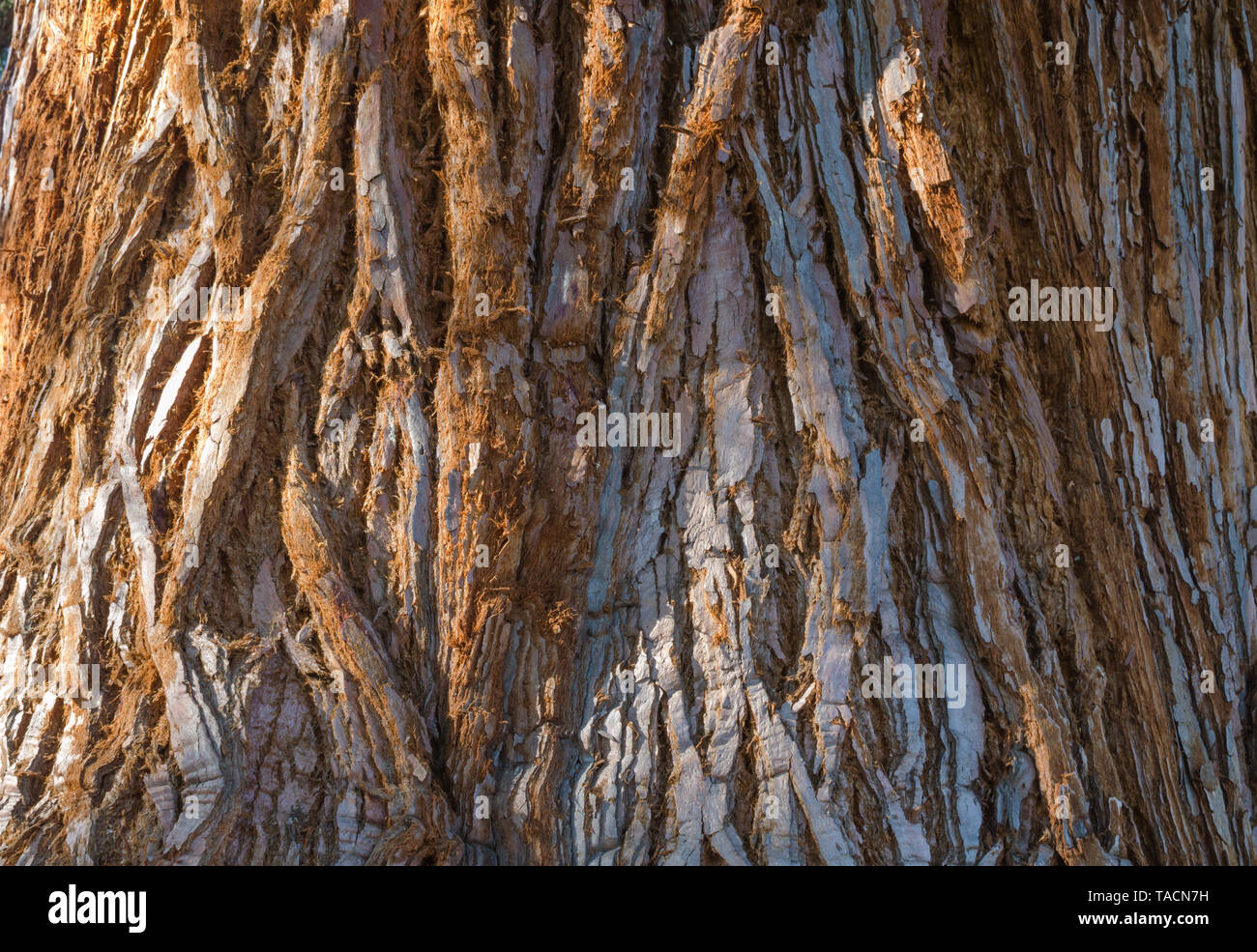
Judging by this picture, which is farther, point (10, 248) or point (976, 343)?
point (10, 248)

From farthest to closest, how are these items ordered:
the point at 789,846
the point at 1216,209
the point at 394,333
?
the point at 1216,209, the point at 394,333, the point at 789,846

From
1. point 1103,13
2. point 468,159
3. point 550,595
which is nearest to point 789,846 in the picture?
point 550,595

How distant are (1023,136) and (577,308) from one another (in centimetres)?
112

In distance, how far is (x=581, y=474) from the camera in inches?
84.8

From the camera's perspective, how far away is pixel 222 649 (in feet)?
6.86

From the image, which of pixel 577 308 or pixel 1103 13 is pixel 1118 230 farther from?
pixel 577 308

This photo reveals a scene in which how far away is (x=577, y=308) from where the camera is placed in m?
2.18

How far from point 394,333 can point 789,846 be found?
4.57 ft

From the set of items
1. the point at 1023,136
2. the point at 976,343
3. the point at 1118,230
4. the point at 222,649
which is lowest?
the point at 222,649

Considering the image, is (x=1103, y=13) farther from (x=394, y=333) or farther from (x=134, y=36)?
(x=134, y=36)

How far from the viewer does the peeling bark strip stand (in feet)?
6.79

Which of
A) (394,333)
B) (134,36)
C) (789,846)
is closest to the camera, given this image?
(789,846)

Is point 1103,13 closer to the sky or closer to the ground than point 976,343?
closer to the sky

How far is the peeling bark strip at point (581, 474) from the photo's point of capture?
2.07 meters
